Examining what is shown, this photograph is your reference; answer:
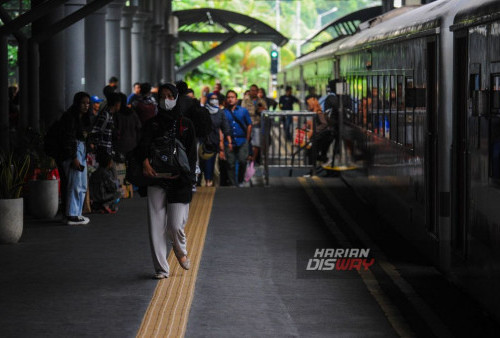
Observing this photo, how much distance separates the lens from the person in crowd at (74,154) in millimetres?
16172

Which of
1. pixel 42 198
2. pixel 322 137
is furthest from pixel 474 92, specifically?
pixel 322 137

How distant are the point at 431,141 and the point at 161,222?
2851 mm

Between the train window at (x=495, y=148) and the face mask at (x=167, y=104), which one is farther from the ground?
the face mask at (x=167, y=104)

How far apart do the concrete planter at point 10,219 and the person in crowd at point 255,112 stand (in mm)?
10141

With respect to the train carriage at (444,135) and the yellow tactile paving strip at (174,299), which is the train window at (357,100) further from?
the yellow tactile paving strip at (174,299)

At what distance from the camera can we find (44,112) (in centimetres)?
2177

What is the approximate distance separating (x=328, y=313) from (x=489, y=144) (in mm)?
1897

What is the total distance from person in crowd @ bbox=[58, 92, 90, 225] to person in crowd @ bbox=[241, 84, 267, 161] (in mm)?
8216

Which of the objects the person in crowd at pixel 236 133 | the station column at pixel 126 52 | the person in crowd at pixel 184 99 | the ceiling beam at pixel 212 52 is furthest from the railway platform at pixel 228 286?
the ceiling beam at pixel 212 52

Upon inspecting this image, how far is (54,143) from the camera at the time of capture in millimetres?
16219

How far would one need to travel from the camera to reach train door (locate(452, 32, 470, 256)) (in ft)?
36.3

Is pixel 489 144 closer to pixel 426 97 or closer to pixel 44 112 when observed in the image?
pixel 426 97

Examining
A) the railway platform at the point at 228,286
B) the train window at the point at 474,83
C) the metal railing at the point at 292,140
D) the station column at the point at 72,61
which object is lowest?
the railway platform at the point at 228,286

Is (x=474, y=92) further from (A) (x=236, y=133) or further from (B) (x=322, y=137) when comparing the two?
(B) (x=322, y=137)
